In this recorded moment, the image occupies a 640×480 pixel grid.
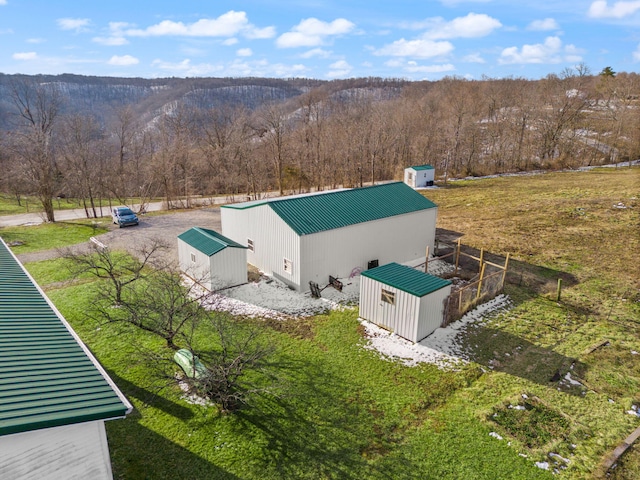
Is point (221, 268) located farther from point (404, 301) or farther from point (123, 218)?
point (123, 218)

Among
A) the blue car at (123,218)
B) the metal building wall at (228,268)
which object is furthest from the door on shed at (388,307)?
the blue car at (123,218)

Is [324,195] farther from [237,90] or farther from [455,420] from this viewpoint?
[237,90]

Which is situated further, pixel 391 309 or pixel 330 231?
pixel 330 231

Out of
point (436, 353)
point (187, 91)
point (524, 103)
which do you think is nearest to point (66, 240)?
point (436, 353)

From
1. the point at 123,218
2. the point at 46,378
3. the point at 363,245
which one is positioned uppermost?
the point at 46,378

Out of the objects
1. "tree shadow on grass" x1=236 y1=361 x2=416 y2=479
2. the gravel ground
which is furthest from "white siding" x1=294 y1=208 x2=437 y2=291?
the gravel ground

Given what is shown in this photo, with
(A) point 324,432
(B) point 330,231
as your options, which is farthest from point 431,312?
(A) point 324,432

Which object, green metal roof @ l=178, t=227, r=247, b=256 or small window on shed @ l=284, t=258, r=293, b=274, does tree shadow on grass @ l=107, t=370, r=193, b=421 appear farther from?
small window on shed @ l=284, t=258, r=293, b=274
